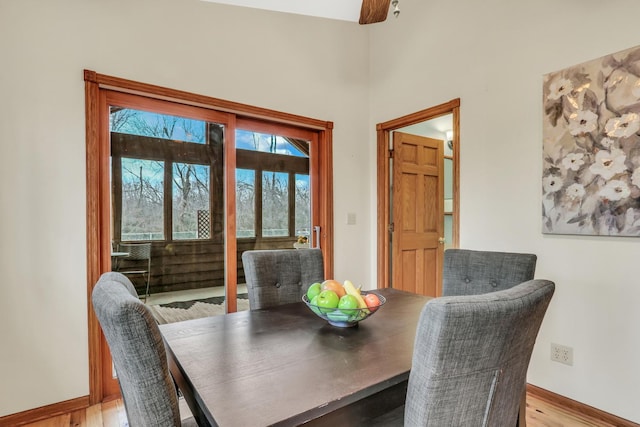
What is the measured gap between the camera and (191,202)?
8.21ft

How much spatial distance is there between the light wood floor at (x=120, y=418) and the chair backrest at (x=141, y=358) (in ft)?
4.92

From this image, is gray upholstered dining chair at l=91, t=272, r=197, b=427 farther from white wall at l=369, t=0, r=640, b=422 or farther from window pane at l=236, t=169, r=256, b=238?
white wall at l=369, t=0, r=640, b=422

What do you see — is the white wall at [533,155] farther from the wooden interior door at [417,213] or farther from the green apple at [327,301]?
the green apple at [327,301]

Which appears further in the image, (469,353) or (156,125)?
(156,125)

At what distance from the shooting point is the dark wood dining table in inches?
29.1

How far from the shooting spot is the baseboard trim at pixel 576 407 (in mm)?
1830

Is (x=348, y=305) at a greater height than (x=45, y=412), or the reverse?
(x=348, y=305)

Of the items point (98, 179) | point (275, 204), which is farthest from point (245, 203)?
point (98, 179)

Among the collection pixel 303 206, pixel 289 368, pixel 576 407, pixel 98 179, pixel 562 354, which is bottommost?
pixel 576 407

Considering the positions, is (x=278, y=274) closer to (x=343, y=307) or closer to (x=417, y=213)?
(x=343, y=307)

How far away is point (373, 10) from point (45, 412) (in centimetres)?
278

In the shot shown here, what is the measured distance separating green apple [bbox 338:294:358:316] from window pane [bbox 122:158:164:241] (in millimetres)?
1757

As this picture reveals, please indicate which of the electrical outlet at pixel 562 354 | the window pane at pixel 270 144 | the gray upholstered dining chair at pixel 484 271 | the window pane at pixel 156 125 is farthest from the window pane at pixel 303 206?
the electrical outlet at pixel 562 354

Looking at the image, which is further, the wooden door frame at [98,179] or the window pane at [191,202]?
the window pane at [191,202]
